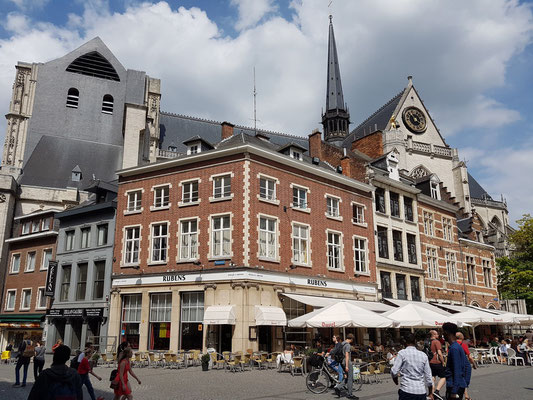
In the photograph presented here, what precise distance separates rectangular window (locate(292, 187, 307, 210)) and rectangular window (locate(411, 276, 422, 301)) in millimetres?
10864

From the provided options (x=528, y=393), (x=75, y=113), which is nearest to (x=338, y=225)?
(x=528, y=393)

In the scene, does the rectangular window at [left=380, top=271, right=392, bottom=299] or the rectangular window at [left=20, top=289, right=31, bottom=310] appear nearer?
the rectangular window at [left=380, top=271, right=392, bottom=299]

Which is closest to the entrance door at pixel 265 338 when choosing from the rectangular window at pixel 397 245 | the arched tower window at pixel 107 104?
the rectangular window at pixel 397 245

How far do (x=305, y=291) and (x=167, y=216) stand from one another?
7.62m

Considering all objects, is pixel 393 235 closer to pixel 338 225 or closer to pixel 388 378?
pixel 338 225

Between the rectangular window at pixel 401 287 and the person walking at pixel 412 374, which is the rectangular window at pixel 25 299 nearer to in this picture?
the rectangular window at pixel 401 287

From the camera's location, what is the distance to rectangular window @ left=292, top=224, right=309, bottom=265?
23.9 m

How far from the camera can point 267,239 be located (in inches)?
893

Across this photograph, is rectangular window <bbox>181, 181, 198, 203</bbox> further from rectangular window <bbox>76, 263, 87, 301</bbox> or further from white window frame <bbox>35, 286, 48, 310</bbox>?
white window frame <bbox>35, 286, 48, 310</bbox>

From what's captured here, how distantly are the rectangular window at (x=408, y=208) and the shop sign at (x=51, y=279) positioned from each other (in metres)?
21.9

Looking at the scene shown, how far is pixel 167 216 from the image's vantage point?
23969 mm

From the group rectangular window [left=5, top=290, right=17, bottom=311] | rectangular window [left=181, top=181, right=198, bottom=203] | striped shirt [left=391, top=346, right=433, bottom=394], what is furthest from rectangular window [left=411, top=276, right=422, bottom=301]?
rectangular window [left=5, top=290, right=17, bottom=311]

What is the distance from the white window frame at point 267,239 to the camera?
22.1 m

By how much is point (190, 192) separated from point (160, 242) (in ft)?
9.41
